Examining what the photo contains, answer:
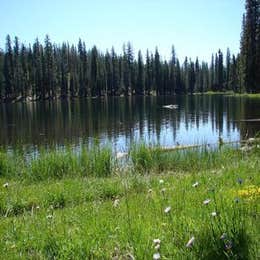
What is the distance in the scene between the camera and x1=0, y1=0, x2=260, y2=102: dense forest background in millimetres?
118500

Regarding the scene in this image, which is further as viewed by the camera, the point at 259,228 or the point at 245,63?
the point at 245,63

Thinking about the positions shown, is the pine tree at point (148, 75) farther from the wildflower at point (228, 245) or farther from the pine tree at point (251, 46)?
the wildflower at point (228, 245)

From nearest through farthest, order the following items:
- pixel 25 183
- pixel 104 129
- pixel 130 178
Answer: pixel 130 178 → pixel 25 183 → pixel 104 129

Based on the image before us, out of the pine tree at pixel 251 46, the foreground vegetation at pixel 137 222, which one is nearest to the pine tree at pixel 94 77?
the pine tree at pixel 251 46

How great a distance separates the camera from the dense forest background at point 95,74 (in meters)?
118

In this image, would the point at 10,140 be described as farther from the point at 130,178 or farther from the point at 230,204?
the point at 230,204

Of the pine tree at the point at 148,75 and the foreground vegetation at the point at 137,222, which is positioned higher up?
the pine tree at the point at 148,75

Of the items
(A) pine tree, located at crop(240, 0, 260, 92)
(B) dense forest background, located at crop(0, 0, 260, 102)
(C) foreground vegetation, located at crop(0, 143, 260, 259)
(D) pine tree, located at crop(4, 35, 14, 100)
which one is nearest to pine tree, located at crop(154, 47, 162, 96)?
(B) dense forest background, located at crop(0, 0, 260, 102)

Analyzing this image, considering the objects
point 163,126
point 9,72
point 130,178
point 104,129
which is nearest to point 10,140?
point 104,129

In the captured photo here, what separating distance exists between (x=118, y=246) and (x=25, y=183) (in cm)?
664

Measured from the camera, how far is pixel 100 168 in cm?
1193

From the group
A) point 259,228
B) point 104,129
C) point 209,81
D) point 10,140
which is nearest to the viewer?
point 259,228

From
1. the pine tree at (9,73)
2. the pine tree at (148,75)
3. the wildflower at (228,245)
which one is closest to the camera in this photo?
the wildflower at (228,245)

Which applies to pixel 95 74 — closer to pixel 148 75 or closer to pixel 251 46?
pixel 148 75
